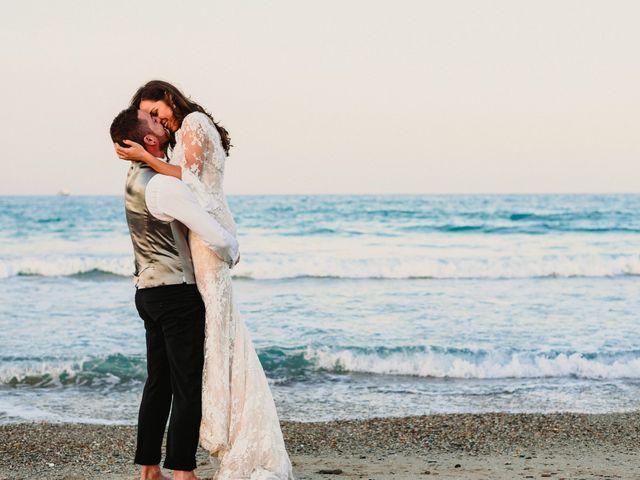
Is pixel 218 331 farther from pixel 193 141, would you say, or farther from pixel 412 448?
pixel 412 448

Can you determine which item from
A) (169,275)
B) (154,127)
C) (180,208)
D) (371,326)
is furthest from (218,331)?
(371,326)

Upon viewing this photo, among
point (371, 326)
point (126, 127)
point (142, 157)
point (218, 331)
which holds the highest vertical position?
point (126, 127)

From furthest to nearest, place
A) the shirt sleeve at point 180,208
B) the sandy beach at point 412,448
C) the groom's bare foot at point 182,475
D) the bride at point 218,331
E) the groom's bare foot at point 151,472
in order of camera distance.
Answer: the sandy beach at point 412,448 → the groom's bare foot at point 151,472 → the groom's bare foot at point 182,475 → the bride at point 218,331 → the shirt sleeve at point 180,208

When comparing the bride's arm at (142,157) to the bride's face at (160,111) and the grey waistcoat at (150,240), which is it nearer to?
the grey waistcoat at (150,240)

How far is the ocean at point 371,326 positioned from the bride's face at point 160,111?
11.4 feet

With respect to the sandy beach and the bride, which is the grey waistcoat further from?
the sandy beach

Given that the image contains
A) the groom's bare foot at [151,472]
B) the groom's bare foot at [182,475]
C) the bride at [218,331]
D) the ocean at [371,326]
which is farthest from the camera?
the ocean at [371,326]

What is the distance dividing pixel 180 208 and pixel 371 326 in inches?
285

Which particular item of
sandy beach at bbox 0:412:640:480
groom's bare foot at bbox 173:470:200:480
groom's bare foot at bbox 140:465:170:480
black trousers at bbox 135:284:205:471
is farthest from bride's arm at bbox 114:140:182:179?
sandy beach at bbox 0:412:640:480

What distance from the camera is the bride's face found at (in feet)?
11.7

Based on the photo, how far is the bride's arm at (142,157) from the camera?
11.1 ft

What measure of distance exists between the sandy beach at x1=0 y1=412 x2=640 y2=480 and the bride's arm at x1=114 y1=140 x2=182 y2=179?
2.04 metres

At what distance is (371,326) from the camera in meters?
10.3

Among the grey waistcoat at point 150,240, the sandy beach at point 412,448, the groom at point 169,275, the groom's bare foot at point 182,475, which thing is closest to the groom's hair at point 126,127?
the groom at point 169,275
